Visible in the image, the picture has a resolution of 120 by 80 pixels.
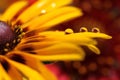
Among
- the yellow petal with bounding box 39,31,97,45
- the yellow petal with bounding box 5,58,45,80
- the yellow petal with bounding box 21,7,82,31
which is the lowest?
the yellow petal with bounding box 5,58,45,80

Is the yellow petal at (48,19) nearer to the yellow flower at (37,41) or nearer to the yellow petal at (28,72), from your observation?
the yellow flower at (37,41)

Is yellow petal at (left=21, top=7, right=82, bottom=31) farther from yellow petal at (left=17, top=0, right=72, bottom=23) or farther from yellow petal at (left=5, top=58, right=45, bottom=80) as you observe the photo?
yellow petal at (left=5, top=58, right=45, bottom=80)

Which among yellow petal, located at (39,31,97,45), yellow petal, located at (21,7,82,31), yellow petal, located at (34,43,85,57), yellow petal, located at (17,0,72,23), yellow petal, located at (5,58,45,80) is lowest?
A: yellow petal, located at (5,58,45,80)

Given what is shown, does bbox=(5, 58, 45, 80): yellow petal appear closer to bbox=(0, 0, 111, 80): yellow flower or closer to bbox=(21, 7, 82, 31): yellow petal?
bbox=(0, 0, 111, 80): yellow flower

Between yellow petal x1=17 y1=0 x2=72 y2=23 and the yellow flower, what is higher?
yellow petal x1=17 y1=0 x2=72 y2=23

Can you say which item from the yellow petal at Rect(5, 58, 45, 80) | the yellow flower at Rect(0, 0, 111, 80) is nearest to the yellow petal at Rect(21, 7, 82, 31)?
the yellow flower at Rect(0, 0, 111, 80)

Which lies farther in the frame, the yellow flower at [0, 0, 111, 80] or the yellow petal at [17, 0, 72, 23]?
the yellow petal at [17, 0, 72, 23]

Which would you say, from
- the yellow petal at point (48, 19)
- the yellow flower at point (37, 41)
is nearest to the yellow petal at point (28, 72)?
the yellow flower at point (37, 41)
